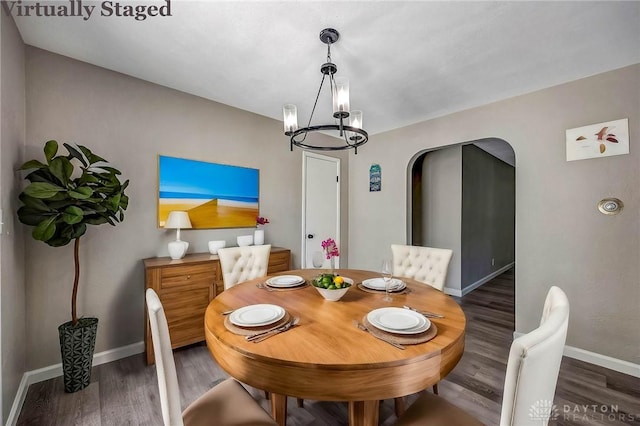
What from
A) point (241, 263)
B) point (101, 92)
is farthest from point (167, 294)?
point (101, 92)

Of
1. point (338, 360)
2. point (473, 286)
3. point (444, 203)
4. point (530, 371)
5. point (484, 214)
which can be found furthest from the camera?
point (484, 214)

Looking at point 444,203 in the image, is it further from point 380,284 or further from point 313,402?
point 313,402

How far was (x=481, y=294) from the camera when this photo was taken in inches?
169

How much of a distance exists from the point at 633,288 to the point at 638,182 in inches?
34.7

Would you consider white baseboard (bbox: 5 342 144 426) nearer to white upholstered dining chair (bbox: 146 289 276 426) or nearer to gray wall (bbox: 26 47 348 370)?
gray wall (bbox: 26 47 348 370)

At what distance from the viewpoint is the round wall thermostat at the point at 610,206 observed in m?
2.28

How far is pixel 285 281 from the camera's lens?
6.18ft

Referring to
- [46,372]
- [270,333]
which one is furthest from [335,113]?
[46,372]

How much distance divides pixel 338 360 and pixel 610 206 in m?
2.86

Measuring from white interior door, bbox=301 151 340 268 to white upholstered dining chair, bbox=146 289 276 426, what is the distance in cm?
251

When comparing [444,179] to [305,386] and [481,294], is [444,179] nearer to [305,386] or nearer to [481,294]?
[481,294]

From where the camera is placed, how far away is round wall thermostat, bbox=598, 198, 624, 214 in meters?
2.28

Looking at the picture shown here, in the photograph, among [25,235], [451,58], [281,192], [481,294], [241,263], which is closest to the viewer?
[25,235]

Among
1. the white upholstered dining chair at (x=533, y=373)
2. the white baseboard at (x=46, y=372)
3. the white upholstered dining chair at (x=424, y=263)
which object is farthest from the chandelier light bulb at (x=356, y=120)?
the white baseboard at (x=46, y=372)
